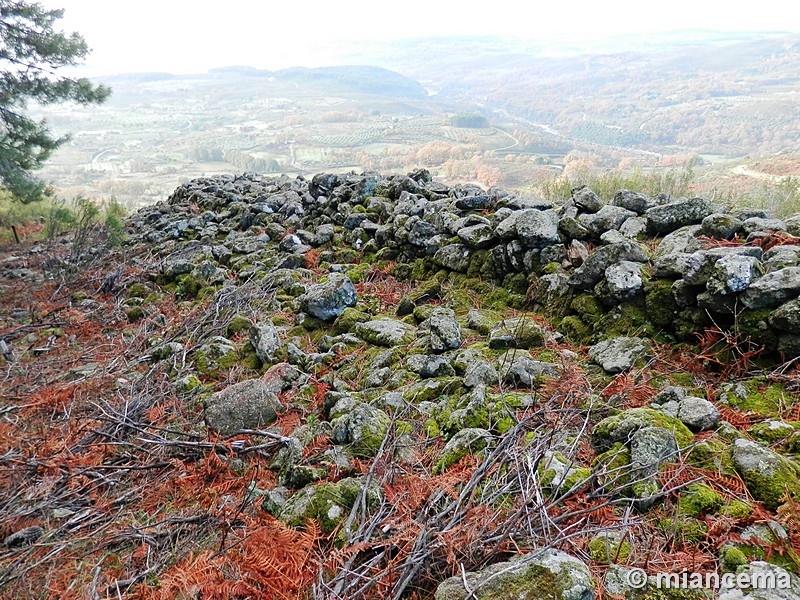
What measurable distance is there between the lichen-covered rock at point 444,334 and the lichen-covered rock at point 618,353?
3.67 ft

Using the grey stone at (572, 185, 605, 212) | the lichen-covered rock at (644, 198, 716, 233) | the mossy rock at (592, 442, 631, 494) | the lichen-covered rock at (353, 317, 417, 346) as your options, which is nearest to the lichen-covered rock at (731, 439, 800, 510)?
the mossy rock at (592, 442, 631, 494)

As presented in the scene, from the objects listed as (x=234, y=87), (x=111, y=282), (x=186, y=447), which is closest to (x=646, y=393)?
(x=186, y=447)

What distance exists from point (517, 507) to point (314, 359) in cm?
277

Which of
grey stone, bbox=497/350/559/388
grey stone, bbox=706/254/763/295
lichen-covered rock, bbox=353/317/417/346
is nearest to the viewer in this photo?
grey stone, bbox=706/254/763/295

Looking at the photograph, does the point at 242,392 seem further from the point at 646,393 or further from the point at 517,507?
the point at 646,393

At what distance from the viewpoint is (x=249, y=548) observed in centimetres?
223

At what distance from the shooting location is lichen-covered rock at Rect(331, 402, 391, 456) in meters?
2.87

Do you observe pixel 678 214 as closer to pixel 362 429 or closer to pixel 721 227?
pixel 721 227

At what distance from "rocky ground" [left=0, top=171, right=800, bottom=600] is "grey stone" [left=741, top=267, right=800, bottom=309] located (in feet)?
0.05

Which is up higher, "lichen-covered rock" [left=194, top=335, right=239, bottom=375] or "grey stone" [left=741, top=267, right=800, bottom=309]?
"grey stone" [left=741, top=267, right=800, bottom=309]

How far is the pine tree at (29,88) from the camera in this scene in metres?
8.98

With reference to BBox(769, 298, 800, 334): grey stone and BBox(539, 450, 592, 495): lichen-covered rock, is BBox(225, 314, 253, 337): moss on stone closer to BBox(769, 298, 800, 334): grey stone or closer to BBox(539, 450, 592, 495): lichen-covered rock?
BBox(539, 450, 592, 495): lichen-covered rock

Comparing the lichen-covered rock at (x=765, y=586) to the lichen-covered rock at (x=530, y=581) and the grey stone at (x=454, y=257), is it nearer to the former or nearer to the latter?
the lichen-covered rock at (x=530, y=581)

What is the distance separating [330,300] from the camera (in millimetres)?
5203
